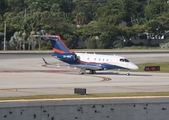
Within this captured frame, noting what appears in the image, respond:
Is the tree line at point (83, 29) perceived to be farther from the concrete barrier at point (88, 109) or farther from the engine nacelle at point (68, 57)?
the concrete barrier at point (88, 109)

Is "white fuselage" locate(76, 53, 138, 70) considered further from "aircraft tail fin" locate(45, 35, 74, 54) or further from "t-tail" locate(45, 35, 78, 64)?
"aircraft tail fin" locate(45, 35, 74, 54)

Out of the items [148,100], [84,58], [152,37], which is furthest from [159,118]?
[152,37]

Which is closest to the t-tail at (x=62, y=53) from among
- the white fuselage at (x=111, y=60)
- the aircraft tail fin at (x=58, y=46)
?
the aircraft tail fin at (x=58, y=46)

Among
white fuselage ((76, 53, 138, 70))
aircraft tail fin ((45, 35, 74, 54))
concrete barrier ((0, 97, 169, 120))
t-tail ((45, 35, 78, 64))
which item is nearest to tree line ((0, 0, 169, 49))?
aircraft tail fin ((45, 35, 74, 54))

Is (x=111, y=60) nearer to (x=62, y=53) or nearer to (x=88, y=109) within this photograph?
(x=62, y=53)

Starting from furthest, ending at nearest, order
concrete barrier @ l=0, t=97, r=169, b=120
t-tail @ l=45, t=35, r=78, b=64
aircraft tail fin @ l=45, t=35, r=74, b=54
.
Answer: aircraft tail fin @ l=45, t=35, r=74, b=54, t-tail @ l=45, t=35, r=78, b=64, concrete barrier @ l=0, t=97, r=169, b=120

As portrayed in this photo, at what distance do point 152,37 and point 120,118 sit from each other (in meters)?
137

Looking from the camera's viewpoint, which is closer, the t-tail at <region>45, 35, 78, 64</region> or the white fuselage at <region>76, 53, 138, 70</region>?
the white fuselage at <region>76, 53, 138, 70</region>

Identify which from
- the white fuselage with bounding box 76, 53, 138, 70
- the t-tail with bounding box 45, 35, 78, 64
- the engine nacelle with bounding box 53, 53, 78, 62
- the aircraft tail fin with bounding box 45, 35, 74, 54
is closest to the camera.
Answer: the white fuselage with bounding box 76, 53, 138, 70

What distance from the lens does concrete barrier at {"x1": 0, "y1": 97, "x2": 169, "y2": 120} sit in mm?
28109

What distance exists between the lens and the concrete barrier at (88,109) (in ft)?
92.2

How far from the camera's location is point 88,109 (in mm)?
29719

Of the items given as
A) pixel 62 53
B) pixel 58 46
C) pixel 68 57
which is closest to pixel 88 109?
pixel 68 57

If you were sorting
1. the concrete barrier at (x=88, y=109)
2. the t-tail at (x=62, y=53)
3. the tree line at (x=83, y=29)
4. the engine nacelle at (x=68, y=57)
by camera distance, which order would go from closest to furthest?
1. the concrete barrier at (x=88, y=109)
2. the engine nacelle at (x=68, y=57)
3. the t-tail at (x=62, y=53)
4. the tree line at (x=83, y=29)
